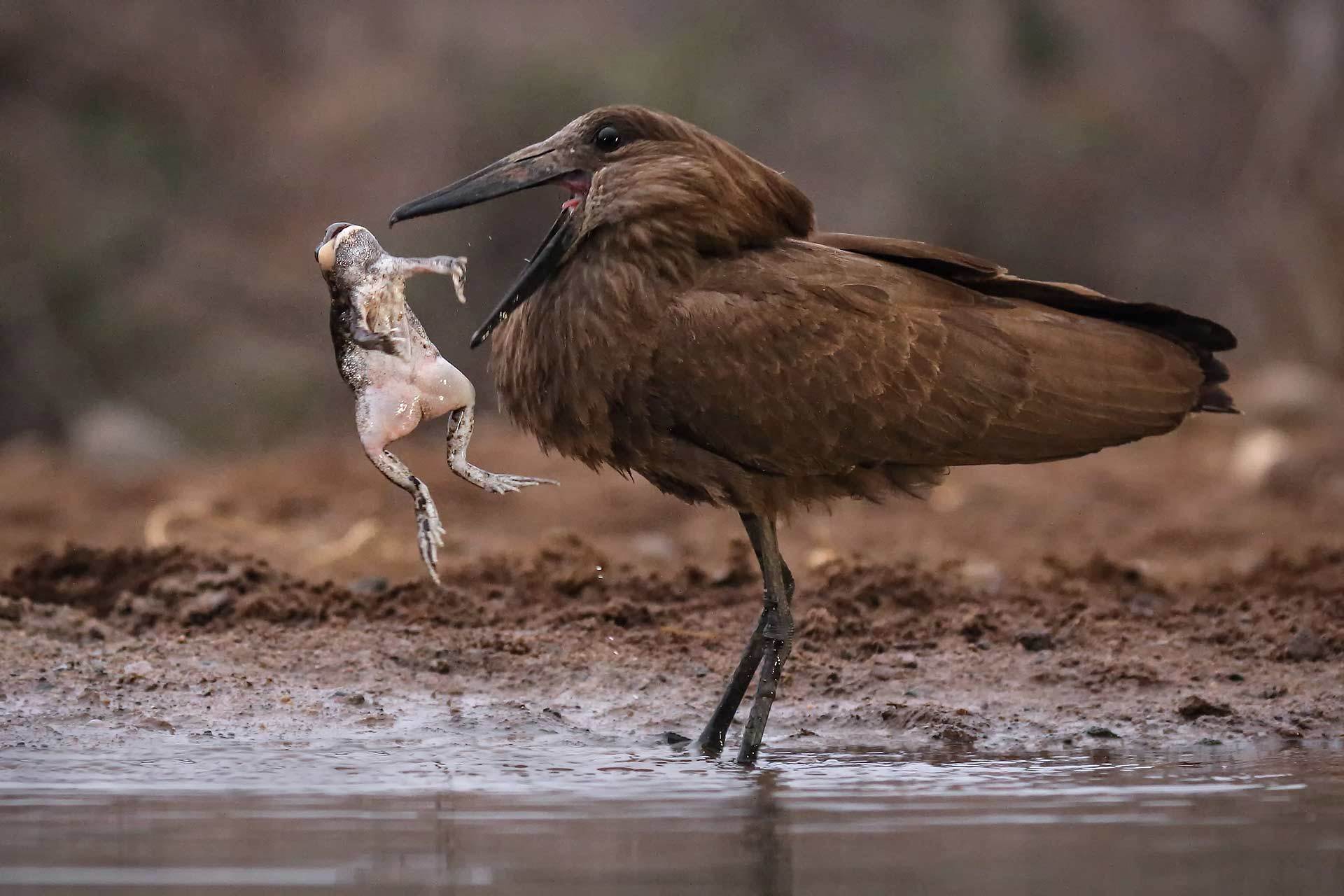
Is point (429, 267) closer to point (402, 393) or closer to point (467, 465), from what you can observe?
point (402, 393)

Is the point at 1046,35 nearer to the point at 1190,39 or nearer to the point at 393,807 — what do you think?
the point at 1190,39

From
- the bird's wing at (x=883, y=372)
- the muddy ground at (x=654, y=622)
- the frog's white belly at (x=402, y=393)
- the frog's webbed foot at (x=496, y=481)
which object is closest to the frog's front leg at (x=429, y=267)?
the frog's white belly at (x=402, y=393)

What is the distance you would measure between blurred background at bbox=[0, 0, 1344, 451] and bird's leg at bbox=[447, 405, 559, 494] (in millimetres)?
8016

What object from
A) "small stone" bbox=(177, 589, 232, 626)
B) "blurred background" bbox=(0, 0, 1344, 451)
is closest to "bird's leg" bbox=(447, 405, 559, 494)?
"small stone" bbox=(177, 589, 232, 626)

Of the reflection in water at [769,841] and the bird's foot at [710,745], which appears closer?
the reflection in water at [769,841]

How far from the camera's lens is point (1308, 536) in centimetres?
1018

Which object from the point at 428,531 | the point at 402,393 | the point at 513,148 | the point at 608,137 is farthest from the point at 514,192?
the point at 513,148

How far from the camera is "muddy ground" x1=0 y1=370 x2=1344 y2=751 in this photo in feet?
20.2

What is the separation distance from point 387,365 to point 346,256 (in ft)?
1.12

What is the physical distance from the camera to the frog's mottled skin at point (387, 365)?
5660 millimetres

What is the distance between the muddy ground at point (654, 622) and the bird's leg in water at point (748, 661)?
219 millimetres

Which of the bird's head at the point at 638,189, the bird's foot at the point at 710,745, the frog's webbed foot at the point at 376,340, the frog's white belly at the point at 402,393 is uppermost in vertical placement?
the bird's head at the point at 638,189

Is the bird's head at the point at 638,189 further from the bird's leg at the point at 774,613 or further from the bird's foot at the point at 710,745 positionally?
the bird's foot at the point at 710,745

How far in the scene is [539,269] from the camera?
600 centimetres
